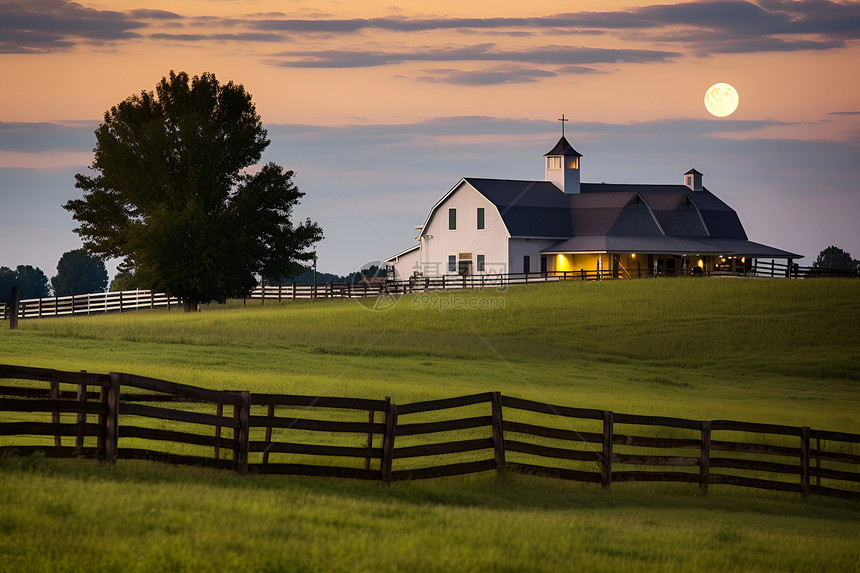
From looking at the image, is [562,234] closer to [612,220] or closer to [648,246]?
[612,220]

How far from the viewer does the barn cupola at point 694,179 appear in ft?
321

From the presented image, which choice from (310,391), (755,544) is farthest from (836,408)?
(755,544)

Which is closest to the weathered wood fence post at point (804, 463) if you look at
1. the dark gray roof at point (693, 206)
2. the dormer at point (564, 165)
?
the dark gray roof at point (693, 206)

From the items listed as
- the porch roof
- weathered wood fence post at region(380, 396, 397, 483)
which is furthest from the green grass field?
the porch roof

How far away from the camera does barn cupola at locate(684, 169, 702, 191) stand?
321 ft

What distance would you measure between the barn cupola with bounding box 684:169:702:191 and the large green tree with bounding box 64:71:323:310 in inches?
1629

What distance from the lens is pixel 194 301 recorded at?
7112 cm

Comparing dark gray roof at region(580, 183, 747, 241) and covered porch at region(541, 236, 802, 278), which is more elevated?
dark gray roof at region(580, 183, 747, 241)

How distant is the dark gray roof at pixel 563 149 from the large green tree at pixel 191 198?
83.8ft

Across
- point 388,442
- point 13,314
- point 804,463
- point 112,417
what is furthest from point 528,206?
point 112,417

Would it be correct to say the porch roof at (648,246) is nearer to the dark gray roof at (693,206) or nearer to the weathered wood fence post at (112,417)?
the dark gray roof at (693,206)

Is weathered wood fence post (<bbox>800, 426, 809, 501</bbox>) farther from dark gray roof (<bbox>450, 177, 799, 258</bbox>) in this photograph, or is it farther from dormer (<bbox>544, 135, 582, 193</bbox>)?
dormer (<bbox>544, 135, 582, 193</bbox>)

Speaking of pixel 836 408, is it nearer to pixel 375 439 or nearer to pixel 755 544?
pixel 375 439

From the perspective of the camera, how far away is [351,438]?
21.7 meters
